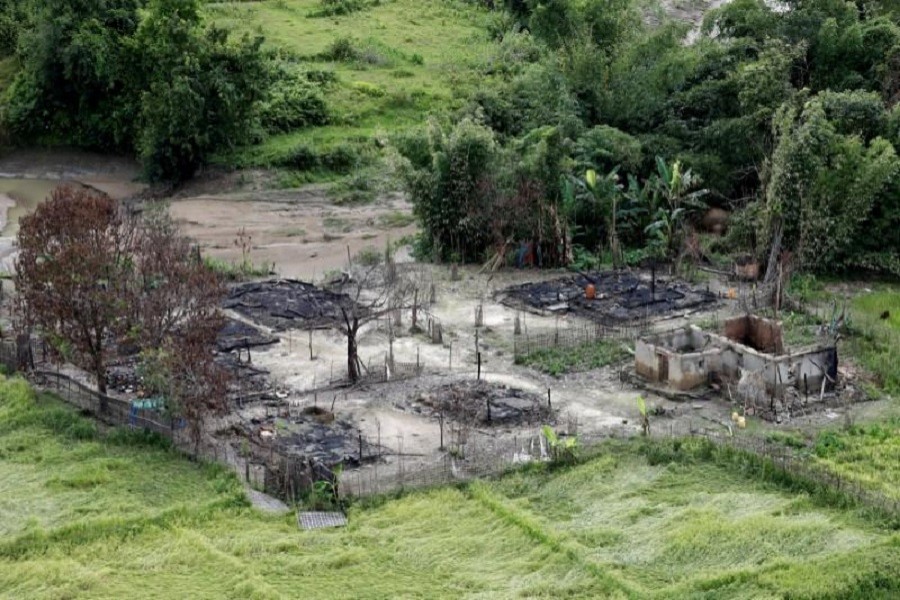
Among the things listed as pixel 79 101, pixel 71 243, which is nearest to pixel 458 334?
pixel 71 243

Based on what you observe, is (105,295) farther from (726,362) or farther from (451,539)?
(726,362)

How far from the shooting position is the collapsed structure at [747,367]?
26797 mm

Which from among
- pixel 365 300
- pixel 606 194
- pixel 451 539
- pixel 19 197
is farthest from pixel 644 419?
pixel 19 197

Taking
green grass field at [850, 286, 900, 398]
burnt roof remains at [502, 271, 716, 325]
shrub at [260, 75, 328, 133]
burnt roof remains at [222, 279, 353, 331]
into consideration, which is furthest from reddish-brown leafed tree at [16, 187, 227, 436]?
shrub at [260, 75, 328, 133]

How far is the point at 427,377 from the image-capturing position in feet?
93.2

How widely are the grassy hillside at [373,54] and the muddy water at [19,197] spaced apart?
216 inches

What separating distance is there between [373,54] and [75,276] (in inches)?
1144

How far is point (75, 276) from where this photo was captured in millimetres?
25203

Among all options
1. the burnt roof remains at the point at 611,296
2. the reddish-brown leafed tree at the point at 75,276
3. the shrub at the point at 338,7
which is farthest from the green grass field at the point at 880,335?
the shrub at the point at 338,7

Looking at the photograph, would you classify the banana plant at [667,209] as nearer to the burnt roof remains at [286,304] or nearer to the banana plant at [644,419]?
the burnt roof remains at [286,304]

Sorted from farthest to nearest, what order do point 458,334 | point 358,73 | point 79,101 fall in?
1. point 358,73
2. point 79,101
3. point 458,334

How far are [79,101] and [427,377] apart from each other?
73.3 feet

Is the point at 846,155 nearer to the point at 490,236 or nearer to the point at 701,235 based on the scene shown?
the point at 701,235

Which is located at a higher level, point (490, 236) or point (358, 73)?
point (358, 73)
